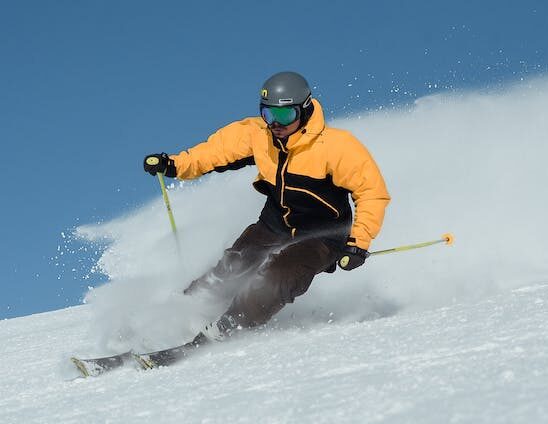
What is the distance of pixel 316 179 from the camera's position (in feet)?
17.6

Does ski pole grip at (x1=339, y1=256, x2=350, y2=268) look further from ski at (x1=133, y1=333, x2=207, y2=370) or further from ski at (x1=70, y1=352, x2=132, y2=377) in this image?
ski at (x1=70, y1=352, x2=132, y2=377)

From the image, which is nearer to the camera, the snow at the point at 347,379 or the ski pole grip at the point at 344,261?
the snow at the point at 347,379

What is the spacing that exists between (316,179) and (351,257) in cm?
62

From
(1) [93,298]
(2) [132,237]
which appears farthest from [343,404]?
(2) [132,237]

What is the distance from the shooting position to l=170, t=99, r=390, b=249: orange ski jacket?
527cm

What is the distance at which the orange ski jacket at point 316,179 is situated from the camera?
17.3 feet

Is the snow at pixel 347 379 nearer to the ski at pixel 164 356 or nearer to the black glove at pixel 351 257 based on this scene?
the ski at pixel 164 356

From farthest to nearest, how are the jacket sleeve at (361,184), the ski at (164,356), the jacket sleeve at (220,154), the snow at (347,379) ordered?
1. the jacket sleeve at (220,154)
2. the jacket sleeve at (361,184)
3. the ski at (164,356)
4. the snow at (347,379)

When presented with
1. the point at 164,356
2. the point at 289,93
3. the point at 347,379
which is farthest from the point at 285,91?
the point at 347,379

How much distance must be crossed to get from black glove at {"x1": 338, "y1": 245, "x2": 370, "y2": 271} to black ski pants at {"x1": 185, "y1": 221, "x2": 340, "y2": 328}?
9.8 inches

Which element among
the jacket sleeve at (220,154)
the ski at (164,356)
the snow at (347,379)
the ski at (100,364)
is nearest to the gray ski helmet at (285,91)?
the jacket sleeve at (220,154)

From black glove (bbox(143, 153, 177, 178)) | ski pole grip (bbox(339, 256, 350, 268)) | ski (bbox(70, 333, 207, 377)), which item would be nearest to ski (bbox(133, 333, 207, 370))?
ski (bbox(70, 333, 207, 377))

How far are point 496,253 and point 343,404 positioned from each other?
5.55 m

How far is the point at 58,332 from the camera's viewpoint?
825 centimetres
